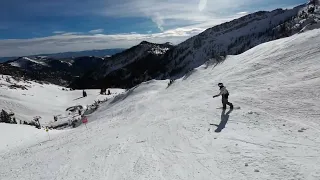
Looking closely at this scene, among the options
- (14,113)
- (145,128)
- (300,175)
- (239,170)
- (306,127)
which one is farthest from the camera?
(14,113)

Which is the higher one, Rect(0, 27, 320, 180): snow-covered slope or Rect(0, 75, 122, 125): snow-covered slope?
Rect(0, 27, 320, 180): snow-covered slope

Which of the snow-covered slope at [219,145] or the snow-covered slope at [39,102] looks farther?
the snow-covered slope at [39,102]

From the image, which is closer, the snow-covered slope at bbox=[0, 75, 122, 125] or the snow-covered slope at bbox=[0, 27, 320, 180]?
the snow-covered slope at bbox=[0, 27, 320, 180]

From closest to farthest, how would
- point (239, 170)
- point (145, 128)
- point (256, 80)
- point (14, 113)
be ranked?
point (239, 170) < point (145, 128) < point (256, 80) < point (14, 113)

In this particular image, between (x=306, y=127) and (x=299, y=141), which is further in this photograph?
(x=306, y=127)

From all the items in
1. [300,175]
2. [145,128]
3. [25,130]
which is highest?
[300,175]

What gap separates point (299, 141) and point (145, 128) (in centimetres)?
1161

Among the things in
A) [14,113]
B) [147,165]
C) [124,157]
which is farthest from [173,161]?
[14,113]

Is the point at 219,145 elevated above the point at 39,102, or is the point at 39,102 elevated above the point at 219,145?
the point at 219,145

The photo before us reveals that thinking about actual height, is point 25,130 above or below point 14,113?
above

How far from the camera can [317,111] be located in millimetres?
17766

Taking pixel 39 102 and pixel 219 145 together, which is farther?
pixel 39 102

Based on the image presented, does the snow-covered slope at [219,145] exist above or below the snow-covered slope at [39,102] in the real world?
above

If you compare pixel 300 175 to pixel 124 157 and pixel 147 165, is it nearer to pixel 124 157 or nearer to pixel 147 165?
pixel 147 165
